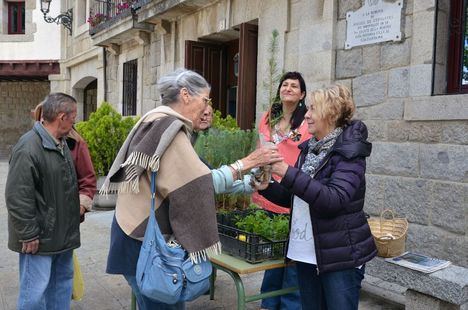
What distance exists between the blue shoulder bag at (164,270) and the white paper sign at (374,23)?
3198 mm

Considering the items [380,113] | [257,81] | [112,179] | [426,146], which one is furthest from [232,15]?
[112,179]

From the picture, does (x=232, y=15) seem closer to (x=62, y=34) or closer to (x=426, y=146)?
(x=426, y=146)

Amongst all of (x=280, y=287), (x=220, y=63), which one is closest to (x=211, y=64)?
(x=220, y=63)

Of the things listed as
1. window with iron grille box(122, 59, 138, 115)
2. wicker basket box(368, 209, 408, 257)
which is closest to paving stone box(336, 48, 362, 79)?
wicker basket box(368, 209, 408, 257)

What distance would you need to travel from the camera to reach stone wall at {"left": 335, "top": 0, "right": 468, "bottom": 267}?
146 inches

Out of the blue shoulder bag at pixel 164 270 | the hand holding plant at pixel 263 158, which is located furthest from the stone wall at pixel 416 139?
the blue shoulder bag at pixel 164 270

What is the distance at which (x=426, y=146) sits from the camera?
12.9 ft

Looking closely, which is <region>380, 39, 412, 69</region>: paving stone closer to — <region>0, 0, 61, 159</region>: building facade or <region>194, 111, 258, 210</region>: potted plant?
<region>194, 111, 258, 210</region>: potted plant

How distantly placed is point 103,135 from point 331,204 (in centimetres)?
636

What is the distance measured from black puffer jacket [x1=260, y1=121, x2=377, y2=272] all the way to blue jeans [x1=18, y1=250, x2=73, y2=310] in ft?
5.58

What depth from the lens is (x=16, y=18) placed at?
64.2ft

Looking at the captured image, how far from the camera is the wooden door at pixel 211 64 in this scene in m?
7.33

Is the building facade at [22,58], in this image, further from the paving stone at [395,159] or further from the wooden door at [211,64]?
the paving stone at [395,159]

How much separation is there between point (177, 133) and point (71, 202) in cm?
137
